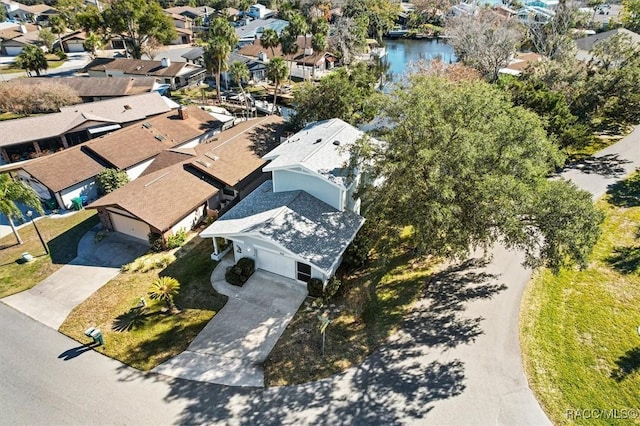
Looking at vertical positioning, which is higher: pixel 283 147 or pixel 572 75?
pixel 572 75

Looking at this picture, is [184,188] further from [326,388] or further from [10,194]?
[326,388]

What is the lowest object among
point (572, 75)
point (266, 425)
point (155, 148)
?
point (266, 425)

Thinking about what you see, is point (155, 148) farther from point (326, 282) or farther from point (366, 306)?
point (366, 306)

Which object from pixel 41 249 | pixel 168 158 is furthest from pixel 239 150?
pixel 41 249

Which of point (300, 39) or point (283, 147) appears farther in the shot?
point (300, 39)

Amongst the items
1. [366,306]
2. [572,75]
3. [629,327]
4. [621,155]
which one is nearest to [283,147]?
[366,306]

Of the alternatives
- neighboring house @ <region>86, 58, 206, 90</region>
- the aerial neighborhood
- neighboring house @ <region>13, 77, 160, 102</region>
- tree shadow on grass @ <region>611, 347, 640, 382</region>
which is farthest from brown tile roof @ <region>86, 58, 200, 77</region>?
tree shadow on grass @ <region>611, 347, 640, 382</region>

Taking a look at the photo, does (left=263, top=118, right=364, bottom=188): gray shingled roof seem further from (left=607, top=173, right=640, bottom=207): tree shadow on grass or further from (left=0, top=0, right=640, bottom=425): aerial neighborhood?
(left=607, top=173, right=640, bottom=207): tree shadow on grass
